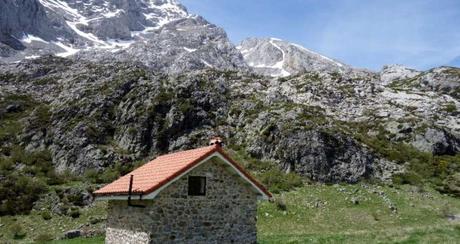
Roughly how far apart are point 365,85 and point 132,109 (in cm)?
4541

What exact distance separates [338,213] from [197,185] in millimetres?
21834

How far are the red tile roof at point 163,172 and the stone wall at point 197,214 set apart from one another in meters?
0.50

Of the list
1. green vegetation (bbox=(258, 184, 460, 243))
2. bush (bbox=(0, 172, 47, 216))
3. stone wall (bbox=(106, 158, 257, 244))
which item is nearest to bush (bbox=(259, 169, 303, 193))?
green vegetation (bbox=(258, 184, 460, 243))

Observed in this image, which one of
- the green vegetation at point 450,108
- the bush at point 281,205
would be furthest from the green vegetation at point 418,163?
the green vegetation at point 450,108

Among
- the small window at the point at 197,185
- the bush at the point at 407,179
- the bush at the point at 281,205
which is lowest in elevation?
the bush at the point at 281,205

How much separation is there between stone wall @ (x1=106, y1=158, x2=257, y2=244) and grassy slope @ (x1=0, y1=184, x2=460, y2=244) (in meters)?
7.91

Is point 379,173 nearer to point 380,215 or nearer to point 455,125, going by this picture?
point 380,215

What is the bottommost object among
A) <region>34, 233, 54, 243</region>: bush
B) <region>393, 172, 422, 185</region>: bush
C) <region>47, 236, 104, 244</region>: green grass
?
<region>34, 233, 54, 243</region>: bush

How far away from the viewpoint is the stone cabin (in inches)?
714

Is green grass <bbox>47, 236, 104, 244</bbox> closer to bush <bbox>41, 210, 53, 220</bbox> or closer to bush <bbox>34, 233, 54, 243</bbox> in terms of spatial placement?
bush <bbox>34, 233, 54, 243</bbox>

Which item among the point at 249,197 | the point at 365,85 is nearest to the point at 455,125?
the point at 365,85

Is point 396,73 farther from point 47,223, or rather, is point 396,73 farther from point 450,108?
point 47,223

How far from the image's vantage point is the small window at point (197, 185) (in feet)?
63.1

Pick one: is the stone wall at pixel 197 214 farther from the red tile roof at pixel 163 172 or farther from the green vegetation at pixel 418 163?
the green vegetation at pixel 418 163
